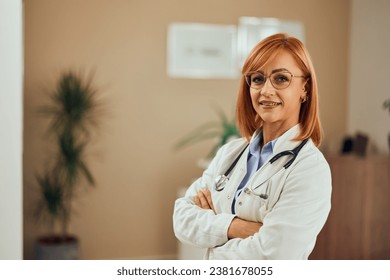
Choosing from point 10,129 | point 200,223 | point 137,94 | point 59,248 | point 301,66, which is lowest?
point 59,248

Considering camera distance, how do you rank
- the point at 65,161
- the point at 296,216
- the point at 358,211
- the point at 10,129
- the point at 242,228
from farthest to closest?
the point at 358,211 → the point at 65,161 → the point at 10,129 → the point at 242,228 → the point at 296,216

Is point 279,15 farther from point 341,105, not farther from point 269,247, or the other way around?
point 269,247

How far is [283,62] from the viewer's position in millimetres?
1641

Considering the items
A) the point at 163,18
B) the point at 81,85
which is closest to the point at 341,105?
the point at 163,18

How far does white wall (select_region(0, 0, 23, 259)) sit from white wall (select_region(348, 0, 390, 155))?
4.28ft

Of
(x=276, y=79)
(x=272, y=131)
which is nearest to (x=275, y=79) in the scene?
(x=276, y=79)

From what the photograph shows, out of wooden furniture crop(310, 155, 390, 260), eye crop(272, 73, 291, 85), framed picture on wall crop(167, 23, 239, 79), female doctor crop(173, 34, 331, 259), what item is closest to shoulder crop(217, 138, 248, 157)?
female doctor crop(173, 34, 331, 259)

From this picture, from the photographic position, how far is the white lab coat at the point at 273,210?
1531 mm

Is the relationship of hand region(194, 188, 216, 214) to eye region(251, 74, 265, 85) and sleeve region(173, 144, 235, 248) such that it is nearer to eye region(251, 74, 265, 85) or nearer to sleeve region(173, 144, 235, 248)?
sleeve region(173, 144, 235, 248)

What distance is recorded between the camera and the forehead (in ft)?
5.37

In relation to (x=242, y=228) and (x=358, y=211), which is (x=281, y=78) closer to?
(x=242, y=228)

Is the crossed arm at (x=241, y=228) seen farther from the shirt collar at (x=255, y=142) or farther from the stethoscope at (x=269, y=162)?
the shirt collar at (x=255, y=142)

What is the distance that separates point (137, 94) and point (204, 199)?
1078 mm
